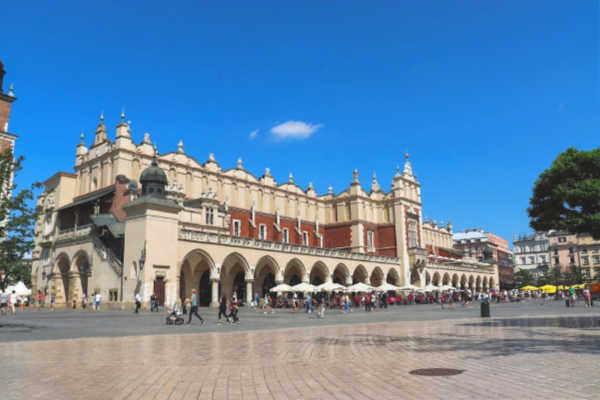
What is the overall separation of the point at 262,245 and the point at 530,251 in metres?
128

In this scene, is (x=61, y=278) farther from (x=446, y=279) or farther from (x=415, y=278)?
(x=446, y=279)

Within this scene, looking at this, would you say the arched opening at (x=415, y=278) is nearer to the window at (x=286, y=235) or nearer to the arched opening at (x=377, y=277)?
the arched opening at (x=377, y=277)

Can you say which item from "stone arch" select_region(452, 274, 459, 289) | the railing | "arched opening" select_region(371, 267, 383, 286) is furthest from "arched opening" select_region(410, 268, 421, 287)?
the railing

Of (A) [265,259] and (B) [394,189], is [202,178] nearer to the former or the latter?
(A) [265,259]

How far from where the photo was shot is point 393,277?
6053 cm

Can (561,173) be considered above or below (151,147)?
below

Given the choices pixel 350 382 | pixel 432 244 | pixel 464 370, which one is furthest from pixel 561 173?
pixel 432 244

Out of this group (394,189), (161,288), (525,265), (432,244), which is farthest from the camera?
(525,265)

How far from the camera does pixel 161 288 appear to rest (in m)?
32.5

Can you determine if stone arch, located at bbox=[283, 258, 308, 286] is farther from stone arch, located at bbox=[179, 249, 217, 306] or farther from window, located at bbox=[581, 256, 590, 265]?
window, located at bbox=[581, 256, 590, 265]

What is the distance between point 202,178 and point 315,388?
139 ft

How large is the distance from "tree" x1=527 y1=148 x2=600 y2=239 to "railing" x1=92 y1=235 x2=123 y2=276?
26718 millimetres

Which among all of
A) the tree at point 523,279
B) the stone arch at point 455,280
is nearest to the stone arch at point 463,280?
the stone arch at point 455,280

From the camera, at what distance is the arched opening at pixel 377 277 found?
57625 millimetres
